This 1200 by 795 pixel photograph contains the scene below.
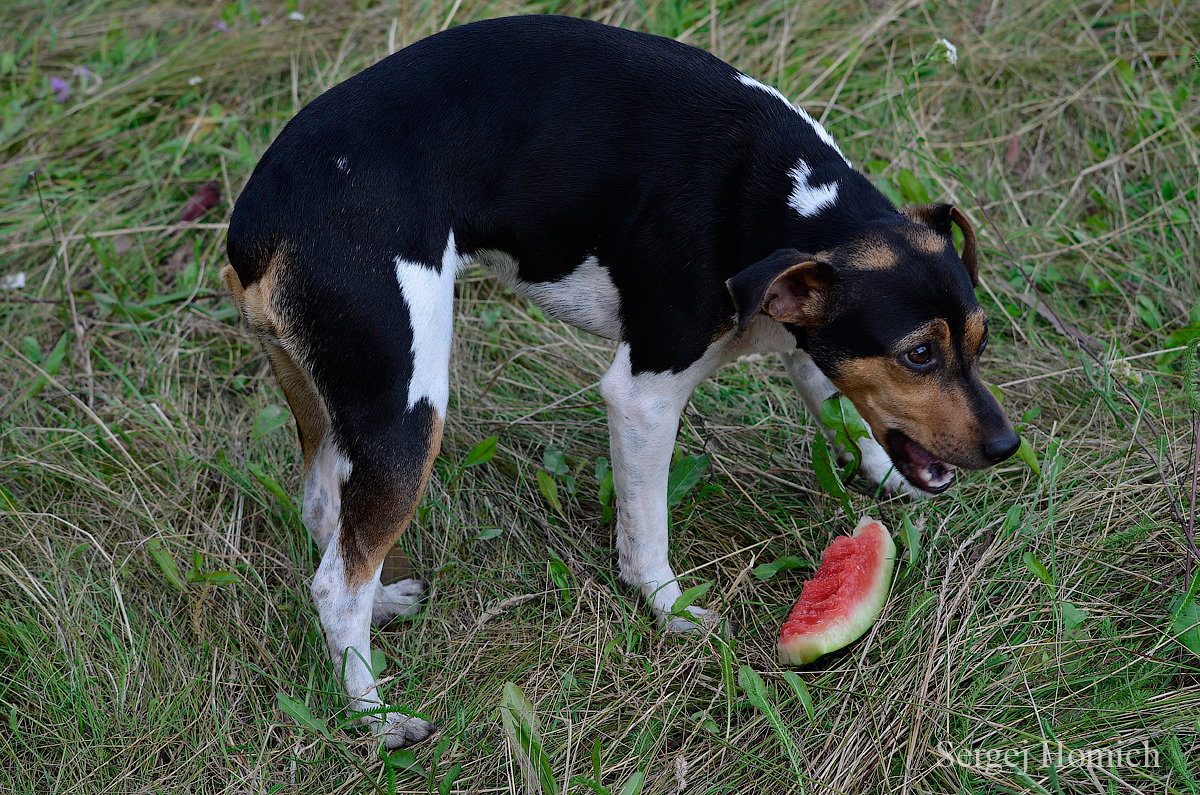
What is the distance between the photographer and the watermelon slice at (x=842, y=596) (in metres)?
3.60

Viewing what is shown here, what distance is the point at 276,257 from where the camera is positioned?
3416 millimetres

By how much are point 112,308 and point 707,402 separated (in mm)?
3138

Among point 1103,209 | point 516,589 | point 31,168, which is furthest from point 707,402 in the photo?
point 31,168

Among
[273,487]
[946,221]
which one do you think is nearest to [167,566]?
[273,487]

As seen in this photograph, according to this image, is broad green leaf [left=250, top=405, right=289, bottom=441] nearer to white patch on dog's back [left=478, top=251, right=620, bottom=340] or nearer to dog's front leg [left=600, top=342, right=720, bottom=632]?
white patch on dog's back [left=478, top=251, right=620, bottom=340]

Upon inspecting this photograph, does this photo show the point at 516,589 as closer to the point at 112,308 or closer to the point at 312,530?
the point at 312,530

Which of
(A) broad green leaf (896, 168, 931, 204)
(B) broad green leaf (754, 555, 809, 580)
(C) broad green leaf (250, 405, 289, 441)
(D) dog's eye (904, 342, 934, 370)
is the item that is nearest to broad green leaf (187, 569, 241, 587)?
(C) broad green leaf (250, 405, 289, 441)

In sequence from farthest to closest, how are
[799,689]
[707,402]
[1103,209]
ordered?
[1103,209], [707,402], [799,689]

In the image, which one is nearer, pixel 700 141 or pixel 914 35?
pixel 700 141

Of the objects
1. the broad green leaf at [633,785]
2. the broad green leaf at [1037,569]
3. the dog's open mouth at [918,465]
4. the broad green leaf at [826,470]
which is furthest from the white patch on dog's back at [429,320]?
the broad green leaf at [1037,569]

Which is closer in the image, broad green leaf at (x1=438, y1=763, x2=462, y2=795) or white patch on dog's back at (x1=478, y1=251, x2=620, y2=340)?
broad green leaf at (x1=438, y1=763, x2=462, y2=795)

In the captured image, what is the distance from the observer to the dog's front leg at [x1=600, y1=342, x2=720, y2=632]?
12.2ft

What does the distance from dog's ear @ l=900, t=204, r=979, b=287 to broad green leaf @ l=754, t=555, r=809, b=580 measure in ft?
4.13

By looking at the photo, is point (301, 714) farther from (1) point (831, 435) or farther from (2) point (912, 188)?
(2) point (912, 188)
